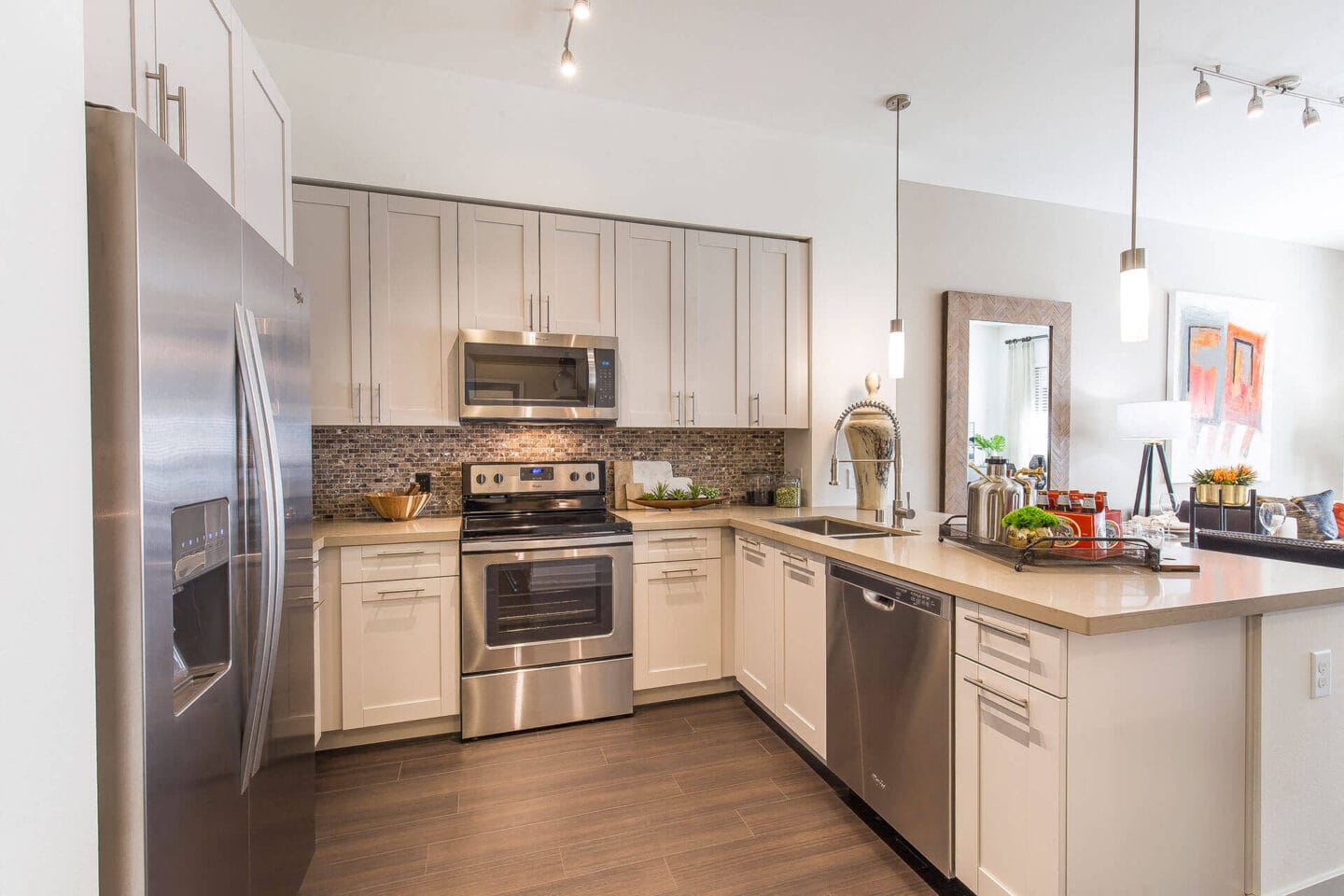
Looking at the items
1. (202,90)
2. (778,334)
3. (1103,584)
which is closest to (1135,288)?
(1103,584)

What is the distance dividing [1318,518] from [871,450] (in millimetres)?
3732

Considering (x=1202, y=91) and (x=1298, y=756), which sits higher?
(x=1202, y=91)

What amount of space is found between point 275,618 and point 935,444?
3.88 meters

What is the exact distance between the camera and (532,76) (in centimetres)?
295

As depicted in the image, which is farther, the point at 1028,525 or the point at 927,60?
the point at 927,60

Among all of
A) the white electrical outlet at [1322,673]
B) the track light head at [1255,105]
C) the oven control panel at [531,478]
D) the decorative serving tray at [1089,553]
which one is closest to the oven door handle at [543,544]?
the oven control panel at [531,478]

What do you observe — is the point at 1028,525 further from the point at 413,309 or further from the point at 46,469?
the point at 413,309

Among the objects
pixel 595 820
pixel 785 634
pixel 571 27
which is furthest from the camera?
pixel 785 634

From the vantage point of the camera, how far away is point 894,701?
1908 millimetres

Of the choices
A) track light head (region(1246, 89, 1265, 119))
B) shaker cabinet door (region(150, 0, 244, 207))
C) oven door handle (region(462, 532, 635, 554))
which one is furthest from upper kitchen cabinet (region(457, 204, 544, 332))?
track light head (region(1246, 89, 1265, 119))

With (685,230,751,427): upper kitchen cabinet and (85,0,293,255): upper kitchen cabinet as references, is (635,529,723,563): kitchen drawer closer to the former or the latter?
(685,230,751,427): upper kitchen cabinet

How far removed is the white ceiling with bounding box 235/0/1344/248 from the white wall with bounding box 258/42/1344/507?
131 mm

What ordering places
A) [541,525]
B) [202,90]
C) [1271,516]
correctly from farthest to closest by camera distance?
[1271,516] → [541,525] → [202,90]

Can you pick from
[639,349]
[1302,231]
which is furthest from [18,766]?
[1302,231]
